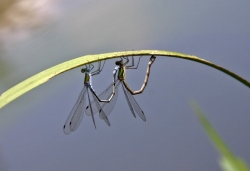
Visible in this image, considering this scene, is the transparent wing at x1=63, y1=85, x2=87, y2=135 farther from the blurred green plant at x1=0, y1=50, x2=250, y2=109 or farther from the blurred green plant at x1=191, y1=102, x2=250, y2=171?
the blurred green plant at x1=191, y1=102, x2=250, y2=171

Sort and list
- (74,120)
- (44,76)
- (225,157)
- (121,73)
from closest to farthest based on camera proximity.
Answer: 1. (225,157)
2. (44,76)
3. (121,73)
4. (74,120)

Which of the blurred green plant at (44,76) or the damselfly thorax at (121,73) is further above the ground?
the damselfly thorax at (121,73)

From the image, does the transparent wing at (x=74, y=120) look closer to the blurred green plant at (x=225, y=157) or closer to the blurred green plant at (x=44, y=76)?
the blurred green plant at (x=44, y=76)

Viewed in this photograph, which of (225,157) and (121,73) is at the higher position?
(121,73)

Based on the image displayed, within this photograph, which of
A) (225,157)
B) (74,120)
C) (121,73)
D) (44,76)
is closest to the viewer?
(225,157)

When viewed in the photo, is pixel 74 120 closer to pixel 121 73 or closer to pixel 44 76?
pixel 121 73

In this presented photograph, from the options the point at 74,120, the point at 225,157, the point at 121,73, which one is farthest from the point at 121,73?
the point at 225,157

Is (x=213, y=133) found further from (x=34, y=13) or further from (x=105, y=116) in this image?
(x=34, y=13)

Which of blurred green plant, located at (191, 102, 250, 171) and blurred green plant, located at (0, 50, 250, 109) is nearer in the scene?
blurred green plant, located at (191, 102, 250, 171)

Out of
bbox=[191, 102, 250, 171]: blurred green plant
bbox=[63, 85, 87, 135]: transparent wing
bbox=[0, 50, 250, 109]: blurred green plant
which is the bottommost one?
bbox=[191, 102, 250, 171]: blurred green plant

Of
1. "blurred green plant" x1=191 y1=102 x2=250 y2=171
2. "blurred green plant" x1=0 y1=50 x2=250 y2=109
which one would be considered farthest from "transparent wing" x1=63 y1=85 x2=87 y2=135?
"blurred green plant" x1=191 y1=102 x2=250 y2=171

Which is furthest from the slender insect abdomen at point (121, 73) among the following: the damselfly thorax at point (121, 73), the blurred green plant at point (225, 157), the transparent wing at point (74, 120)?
the blurred green plant at point (225, 157)
